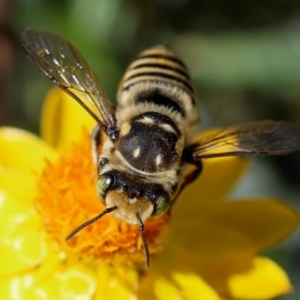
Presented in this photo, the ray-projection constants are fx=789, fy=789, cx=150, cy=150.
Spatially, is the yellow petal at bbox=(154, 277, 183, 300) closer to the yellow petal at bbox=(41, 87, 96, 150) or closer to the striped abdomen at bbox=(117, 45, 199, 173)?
the striped abdomen at bbox=(117, 45, 199, 173)

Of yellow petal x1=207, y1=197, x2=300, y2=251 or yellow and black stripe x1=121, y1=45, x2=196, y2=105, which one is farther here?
yellow petal x1=207, y1=197, x2=300, y2=251

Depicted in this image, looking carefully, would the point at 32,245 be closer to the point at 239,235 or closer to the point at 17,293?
the point at 17,293

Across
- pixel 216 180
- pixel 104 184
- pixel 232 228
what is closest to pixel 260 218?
pixel 232 228

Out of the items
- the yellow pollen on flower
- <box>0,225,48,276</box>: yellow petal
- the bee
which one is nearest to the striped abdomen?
the bee

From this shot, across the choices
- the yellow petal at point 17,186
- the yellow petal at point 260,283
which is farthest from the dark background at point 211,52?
the yellow petal at point 260,283

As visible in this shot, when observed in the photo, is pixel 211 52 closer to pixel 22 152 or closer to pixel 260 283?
pixel 22 152

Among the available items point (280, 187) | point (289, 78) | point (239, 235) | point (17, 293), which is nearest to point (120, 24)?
point (289, 78)

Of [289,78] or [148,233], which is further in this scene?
[289,78]
